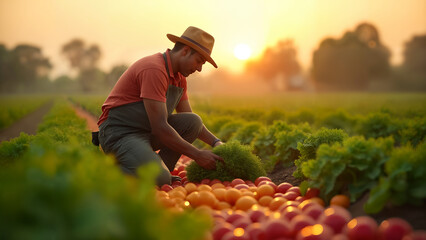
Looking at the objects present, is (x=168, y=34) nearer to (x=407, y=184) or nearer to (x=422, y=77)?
(x=407, y=184)

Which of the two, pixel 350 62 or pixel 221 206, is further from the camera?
pixel 350 62

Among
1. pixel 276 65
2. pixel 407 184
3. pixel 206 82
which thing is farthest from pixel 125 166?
pixel 206 82

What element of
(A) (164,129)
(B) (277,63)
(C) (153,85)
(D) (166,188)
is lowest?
(D) (166,188)

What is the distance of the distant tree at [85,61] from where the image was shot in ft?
331

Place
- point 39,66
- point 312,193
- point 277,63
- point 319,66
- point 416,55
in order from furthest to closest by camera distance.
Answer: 1. point 39,66
2. point 277,63
3. point 416,55
4. point 319,66
5. point 312,193

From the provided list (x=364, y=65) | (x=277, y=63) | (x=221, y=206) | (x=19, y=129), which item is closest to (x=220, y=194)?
(x=221, y=206)

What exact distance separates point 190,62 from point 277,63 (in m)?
88.7

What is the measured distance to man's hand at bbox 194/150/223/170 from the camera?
14.3 ft

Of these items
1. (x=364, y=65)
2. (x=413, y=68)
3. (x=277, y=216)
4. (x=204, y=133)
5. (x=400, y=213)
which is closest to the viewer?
(x=277, y=216)

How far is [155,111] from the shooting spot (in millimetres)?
4219

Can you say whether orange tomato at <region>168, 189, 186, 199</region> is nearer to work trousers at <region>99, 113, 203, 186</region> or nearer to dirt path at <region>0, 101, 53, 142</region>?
work trousers at <region>99, 113, 203, 186</region>

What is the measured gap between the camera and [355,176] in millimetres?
3316

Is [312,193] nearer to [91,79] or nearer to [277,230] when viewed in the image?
[277,230]

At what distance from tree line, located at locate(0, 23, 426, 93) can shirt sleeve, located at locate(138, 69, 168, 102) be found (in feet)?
139
